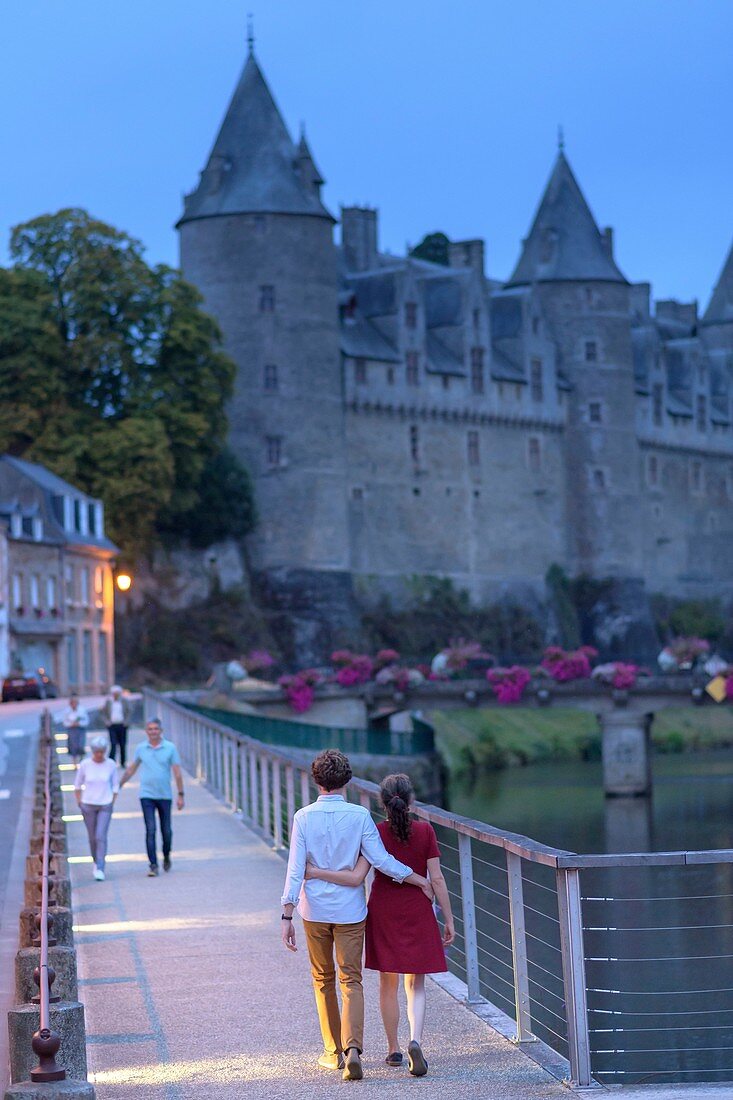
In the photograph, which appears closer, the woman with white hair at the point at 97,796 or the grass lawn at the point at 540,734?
the woman with white hair at the point at 97,796

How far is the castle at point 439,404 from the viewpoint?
211 ft

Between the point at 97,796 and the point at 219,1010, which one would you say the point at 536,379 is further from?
the point at 219,1010

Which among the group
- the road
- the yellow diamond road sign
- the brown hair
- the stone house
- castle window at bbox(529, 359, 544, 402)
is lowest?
the road

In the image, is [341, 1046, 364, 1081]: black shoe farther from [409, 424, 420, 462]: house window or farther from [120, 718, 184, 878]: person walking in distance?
[409, 424, 420, 462]: house window

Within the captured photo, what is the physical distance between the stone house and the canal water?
11.5 meters

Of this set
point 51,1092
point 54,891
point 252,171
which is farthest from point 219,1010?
point 252,171

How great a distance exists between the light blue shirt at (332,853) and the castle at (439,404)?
55.7 meters

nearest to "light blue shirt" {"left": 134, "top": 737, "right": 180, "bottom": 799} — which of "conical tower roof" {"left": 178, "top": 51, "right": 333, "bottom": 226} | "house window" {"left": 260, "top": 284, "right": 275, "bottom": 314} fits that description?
"house window" {"left": 260, "top": 284, "right": 275, "bottom": 314}

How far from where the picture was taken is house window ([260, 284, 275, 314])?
211ft

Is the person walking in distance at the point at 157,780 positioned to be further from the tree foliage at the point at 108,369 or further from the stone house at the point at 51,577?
the tree foliage at the point at 108,369

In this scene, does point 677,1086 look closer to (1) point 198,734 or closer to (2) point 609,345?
(1) point 198,734

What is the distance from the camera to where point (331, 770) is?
8188mm

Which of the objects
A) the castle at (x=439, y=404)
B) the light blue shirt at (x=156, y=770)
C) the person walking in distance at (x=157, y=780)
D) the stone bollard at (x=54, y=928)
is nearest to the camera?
the stone bollard at (x=54, y=928)

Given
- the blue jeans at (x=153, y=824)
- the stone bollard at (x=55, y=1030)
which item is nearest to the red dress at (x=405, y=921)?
the stone bollard at (x=55, y=1030)
